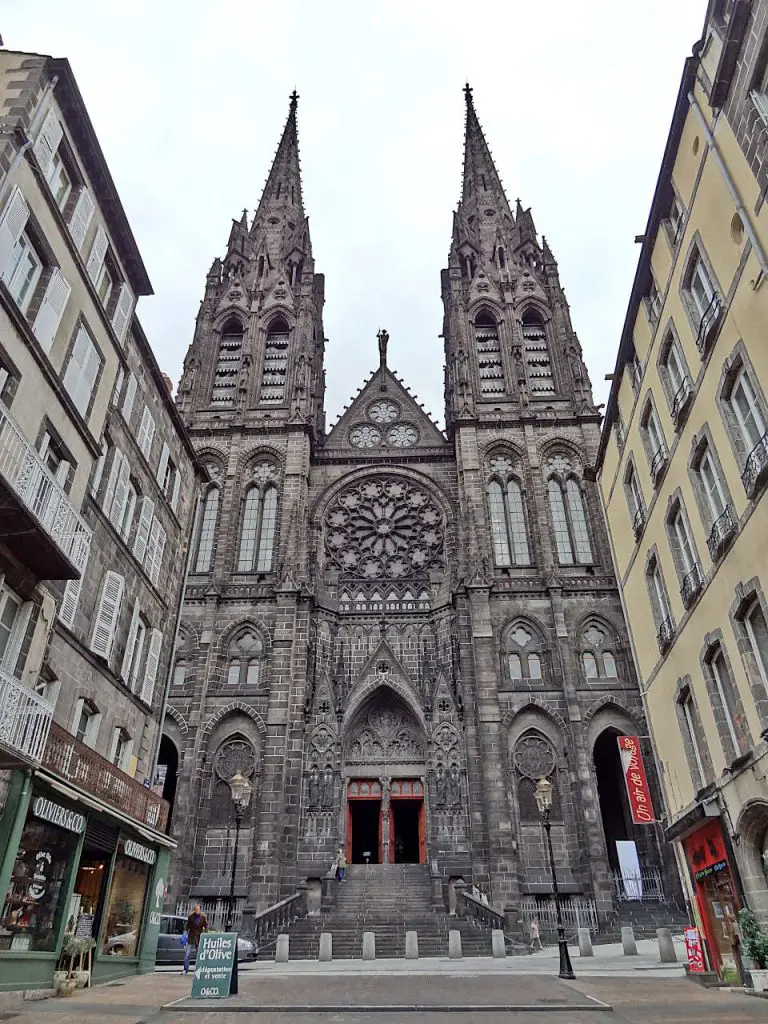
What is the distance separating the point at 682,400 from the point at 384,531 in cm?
2200

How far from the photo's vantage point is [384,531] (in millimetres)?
35469

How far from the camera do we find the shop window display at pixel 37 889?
9867mm

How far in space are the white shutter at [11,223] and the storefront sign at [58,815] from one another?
7893mm

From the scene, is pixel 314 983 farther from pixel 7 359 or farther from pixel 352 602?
pixel 352 602

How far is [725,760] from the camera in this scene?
13.0 meters

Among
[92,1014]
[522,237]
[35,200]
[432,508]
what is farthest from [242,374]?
[92,1014]

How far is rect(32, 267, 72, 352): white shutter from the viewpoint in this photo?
12281 millimetres

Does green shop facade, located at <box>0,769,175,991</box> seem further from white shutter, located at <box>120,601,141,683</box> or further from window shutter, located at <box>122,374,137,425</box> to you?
window shutter, located at <box>122,374,137,425</box>

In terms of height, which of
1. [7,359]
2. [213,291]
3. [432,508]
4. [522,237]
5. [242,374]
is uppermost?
[522,237]

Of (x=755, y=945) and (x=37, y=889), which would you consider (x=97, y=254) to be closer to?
(x=37, y=889)

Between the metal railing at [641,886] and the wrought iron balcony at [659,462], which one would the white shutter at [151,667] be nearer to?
the wrought iron balcony at [659,462]

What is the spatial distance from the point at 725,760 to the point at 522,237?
39521 millimetres

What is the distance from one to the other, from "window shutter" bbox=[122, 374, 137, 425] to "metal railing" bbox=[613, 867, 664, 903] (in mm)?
22681

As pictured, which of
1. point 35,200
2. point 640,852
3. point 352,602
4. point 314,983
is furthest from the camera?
point 352,602
